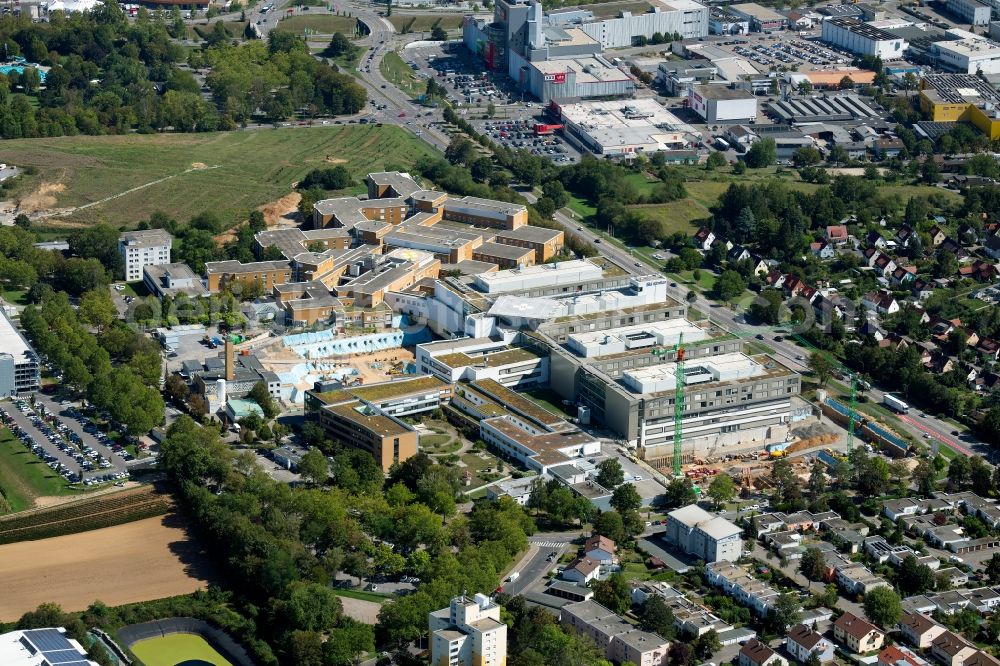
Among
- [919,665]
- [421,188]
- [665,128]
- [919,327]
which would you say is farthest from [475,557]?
[665,128]

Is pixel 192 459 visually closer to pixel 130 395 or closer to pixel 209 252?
pixel 130 395

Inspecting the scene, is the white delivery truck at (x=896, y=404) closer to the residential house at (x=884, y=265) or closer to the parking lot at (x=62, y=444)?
the residential house at (x=884, y=265)

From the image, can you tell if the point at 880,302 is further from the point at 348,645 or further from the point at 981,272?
the point at 348,645

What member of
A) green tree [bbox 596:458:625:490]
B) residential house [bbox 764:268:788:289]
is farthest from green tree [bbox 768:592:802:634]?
residential house [bbox 764:268:788:289]

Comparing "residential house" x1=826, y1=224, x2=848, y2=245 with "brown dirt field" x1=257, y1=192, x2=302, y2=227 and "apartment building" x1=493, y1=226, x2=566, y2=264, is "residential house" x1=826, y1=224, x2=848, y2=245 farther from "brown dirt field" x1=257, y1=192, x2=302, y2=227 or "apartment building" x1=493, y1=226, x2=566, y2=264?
"brown dirt field" x1=257, y1=192, x2=302, y2=227

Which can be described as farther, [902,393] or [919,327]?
[919,327]

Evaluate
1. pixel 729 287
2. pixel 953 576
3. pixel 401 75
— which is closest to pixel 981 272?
pixel 729 287
